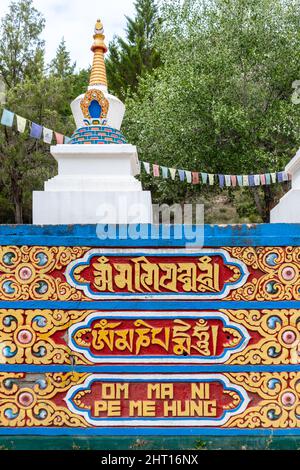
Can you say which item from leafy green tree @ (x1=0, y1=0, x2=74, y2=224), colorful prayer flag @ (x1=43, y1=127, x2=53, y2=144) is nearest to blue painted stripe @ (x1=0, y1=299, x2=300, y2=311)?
colorful prayer flag @ (x1=43, y1=127, x2=53, y2=144)

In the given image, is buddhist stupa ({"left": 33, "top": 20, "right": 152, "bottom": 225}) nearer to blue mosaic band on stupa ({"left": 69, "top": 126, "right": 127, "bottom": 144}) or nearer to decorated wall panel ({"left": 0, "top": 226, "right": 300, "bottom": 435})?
blue mosaic band on stupa ({"left": 69, "top": 126, "right": 127, "bottom": 144})

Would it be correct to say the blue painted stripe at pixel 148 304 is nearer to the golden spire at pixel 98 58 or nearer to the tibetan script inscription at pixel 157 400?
the tibetan script inscription at pixel 157 400

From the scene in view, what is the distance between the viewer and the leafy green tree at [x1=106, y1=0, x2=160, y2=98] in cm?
2269

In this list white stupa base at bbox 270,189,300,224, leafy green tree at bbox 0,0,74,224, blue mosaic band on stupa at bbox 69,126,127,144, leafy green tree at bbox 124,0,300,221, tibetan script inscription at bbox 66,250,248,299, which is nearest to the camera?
tibetan script inscription at bbox 66,250,248,299

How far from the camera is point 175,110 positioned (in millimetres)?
12352

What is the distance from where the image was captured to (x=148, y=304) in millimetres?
3742

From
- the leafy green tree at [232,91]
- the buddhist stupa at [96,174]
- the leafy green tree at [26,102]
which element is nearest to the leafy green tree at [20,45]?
the leafy green tree at [26,102]

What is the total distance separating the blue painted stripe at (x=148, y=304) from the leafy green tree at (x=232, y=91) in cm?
815

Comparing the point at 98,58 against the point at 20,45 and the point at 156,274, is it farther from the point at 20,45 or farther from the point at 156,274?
the point at 20,45

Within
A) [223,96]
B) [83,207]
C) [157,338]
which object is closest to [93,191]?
[83,207]

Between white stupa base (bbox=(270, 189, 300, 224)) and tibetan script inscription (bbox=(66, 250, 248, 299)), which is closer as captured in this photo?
tibetan script inscription (bbox=(66, 250, 248, 299))

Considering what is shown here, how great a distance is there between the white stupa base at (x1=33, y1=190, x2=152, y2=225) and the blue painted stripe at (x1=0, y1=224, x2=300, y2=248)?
445 millimetres

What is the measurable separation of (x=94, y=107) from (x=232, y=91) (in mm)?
7787

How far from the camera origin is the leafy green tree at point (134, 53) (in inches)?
893
